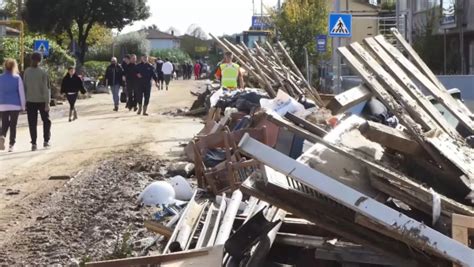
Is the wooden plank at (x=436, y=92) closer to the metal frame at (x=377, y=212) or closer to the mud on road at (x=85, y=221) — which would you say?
the metal frame at (x=377, y=212)

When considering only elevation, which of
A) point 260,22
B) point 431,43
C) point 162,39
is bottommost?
point 431,43

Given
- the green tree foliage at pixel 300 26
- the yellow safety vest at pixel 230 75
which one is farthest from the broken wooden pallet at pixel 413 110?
the green tree foliage at pixel 300 26

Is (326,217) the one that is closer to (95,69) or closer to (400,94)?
(400,94)

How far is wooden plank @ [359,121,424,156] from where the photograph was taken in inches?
219

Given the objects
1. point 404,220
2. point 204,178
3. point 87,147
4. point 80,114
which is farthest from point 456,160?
point 80,114

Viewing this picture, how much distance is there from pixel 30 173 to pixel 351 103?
22.7 ft

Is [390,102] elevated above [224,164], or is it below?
above

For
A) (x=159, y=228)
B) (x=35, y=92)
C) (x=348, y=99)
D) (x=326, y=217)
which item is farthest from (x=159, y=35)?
(x=326, y=217)

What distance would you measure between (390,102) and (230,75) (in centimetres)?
1198

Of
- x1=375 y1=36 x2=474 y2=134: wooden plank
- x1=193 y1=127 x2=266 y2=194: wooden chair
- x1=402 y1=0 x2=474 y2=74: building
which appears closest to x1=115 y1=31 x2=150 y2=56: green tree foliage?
x1=402 y1=0 x2=474 y2=74: building

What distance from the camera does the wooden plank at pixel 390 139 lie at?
219 inches

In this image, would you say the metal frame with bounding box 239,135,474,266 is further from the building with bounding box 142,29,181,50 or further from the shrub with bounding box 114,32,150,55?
the building with bounding box 142,29,181,50

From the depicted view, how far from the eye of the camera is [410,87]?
22.1 ft

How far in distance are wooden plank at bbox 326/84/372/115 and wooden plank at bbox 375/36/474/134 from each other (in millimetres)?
1460
